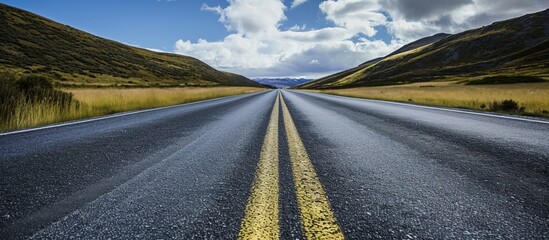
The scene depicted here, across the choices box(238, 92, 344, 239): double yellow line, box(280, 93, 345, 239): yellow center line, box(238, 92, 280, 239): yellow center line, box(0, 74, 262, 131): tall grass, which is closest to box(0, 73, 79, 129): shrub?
box(0, 74, 262, 131): tall grass

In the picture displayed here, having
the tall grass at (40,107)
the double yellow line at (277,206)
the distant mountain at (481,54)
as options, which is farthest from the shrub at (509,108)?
the distant mountain at (481,54)

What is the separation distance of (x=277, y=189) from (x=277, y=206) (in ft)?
1.05

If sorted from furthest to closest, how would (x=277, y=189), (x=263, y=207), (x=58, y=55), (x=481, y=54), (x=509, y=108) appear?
(x=481, y=54) < (x=58, y=55) < (x=509, y=108) < (x=277, y=189) < (x=263, y=207)

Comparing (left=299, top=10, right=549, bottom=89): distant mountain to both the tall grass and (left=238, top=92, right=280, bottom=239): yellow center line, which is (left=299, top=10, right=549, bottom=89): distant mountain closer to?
the tall grass

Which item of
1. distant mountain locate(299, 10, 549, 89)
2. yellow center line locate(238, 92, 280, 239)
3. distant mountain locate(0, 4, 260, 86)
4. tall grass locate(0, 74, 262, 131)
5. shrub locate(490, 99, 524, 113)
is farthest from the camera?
distant mountain locate(299, 10, 549, 89)

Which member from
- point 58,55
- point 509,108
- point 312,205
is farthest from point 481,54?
point 312,205

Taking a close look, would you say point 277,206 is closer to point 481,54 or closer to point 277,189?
point 277,189

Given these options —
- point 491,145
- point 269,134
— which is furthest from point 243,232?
point 491,145

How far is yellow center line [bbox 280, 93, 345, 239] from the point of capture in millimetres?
1465

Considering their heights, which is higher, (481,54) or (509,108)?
(481,54)

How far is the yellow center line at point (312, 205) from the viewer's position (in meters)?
1.47

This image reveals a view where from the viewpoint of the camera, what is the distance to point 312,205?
71.4 inches

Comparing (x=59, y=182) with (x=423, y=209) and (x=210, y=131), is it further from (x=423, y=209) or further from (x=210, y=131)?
(x=210, y=131)

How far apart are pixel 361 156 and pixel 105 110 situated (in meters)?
10.1
